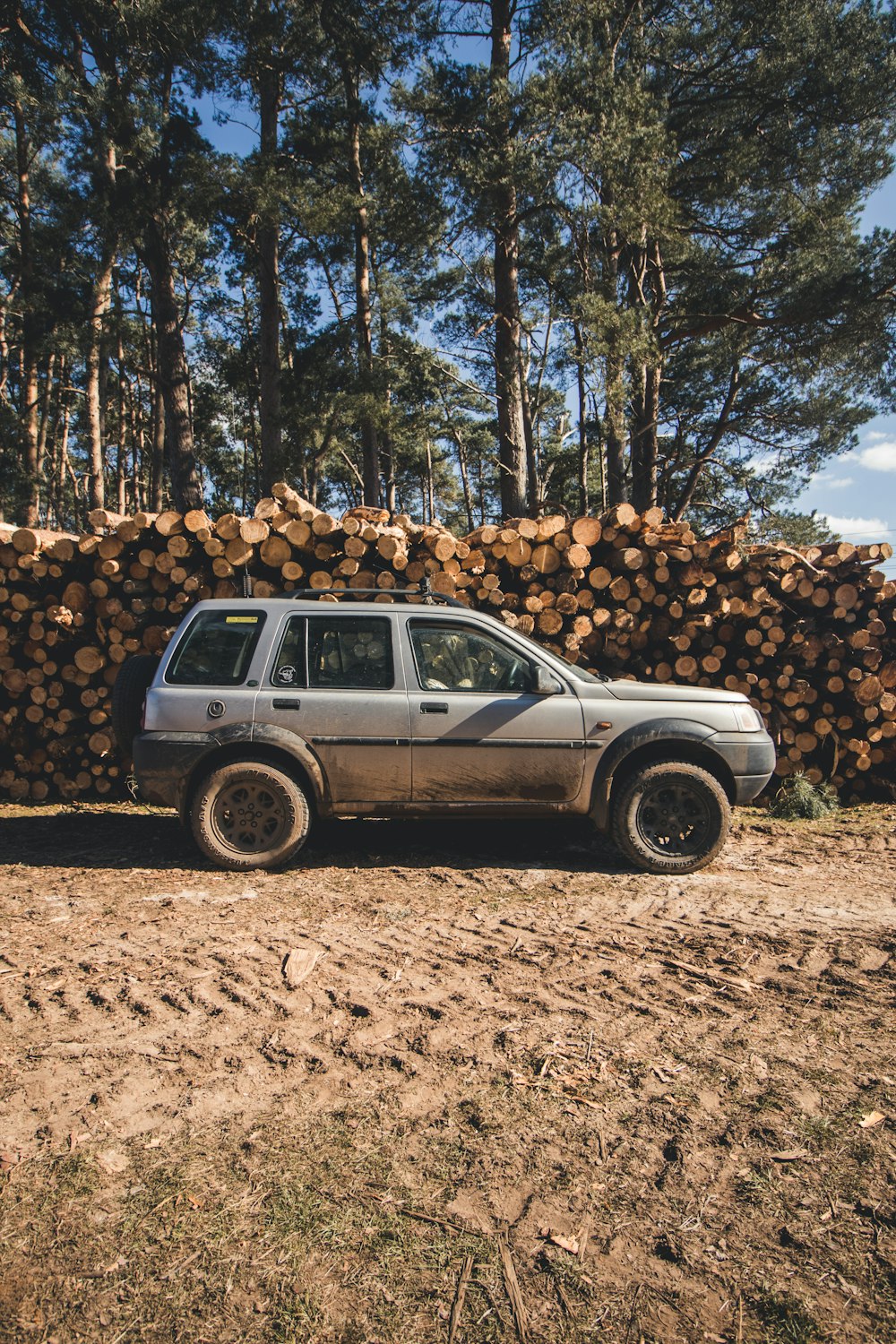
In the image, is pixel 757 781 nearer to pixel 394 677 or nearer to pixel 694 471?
pixel 394 677

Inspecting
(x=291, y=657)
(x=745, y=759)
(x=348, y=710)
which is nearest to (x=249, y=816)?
(x=348, y=710)

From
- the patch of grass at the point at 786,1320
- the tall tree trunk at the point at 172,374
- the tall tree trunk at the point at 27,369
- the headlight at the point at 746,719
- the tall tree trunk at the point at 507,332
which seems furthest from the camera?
the tall tree trunk at the point at 27,369

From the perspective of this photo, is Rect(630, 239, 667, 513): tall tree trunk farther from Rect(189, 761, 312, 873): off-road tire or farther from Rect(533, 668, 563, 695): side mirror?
Rect(189, 761, 312, 873): off-road tire

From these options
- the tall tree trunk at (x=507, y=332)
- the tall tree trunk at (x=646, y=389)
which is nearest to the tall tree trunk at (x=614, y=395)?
the tall tree trunk at (x=646, y=389)

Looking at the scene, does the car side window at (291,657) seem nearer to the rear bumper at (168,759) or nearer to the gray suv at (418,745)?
the gray suv at (418,745)

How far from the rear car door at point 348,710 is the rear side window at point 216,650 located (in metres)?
0.20

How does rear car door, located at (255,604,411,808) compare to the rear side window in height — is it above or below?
below

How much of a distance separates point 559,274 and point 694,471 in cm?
656

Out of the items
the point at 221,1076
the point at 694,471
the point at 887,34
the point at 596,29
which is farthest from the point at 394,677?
the point at 694,471

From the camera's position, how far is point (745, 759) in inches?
207

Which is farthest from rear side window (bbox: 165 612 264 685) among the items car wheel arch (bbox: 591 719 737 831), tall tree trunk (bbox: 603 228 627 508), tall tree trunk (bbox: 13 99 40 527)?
tall tree trunk (bbox: 13 99 40 527)

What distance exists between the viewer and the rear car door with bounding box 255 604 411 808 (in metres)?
5.11

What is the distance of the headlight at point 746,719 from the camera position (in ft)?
17.5

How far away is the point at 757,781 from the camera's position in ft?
17.4
